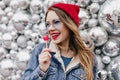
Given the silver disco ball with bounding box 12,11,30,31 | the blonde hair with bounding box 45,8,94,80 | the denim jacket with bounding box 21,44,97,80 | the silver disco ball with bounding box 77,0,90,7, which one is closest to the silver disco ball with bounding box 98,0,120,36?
the silver disco ball with bounding box 77,0,90,7

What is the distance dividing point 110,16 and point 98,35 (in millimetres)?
141

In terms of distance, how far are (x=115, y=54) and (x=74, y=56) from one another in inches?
19.5

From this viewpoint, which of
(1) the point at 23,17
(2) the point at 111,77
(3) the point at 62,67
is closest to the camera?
(3) the point at 62,67

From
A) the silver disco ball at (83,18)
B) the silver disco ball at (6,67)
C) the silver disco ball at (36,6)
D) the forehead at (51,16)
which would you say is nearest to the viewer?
the forehead at (51,16)

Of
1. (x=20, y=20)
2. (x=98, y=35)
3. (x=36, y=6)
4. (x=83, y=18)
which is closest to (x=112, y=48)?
(x=98, y=35)

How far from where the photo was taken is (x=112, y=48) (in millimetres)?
2215

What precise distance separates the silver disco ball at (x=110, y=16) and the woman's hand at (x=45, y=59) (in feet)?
2.12

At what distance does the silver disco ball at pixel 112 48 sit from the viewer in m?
2.21

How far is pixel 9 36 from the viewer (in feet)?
9.06

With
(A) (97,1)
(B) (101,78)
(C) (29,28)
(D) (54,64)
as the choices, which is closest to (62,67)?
(D) (54,64)

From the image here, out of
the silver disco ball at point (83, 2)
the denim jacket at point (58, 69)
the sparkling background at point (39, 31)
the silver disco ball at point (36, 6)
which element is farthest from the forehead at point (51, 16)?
the silver disco ball at point (36, 6)

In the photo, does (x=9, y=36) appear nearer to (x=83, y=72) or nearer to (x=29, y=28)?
(x=29, y=28)

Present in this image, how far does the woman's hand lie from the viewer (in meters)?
1.63

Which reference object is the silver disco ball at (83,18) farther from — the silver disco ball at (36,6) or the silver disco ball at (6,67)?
the silver disco ball at (6,67)
